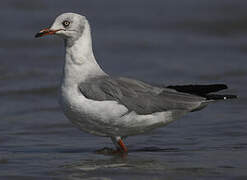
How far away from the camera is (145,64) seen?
44.0 ft

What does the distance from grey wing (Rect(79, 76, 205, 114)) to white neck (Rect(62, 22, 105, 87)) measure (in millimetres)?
150

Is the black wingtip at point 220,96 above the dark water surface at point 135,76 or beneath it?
above

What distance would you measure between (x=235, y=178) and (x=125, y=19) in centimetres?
1046

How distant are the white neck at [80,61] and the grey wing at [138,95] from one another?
150 millimetres

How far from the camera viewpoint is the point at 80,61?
310 inches

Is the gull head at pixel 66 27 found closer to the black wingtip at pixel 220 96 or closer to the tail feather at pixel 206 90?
the tail feather at pixel 206 90

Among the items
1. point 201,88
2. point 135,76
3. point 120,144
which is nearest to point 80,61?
point 120,144

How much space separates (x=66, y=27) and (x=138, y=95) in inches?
45.6

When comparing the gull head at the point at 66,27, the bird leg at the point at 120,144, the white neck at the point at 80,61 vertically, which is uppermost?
the gull head at the point at 66,27

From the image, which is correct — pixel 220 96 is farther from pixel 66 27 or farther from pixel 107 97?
pixel 66 27

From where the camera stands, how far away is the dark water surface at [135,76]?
7.26 meters

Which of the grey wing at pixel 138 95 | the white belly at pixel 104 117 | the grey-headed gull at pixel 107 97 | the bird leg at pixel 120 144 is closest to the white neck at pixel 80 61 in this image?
the grey-headed gull at pixel 107 97

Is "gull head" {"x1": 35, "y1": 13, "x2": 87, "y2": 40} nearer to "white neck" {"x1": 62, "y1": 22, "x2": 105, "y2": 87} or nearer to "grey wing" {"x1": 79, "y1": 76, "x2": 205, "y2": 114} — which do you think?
"white neck" {"x1": 62, "y1": 22, "x2": 105, "y2": 87}

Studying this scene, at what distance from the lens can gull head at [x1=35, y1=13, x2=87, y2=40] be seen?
7.80m
